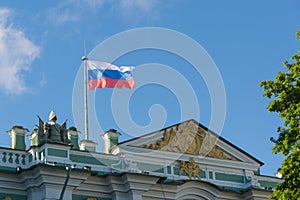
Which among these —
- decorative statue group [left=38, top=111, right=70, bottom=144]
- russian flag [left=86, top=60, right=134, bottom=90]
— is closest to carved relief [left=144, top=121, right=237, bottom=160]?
russian flag [left=86, top=60, right=134, bottom=90]

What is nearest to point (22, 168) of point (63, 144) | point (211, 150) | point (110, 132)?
point (63, 144)

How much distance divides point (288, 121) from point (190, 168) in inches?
378

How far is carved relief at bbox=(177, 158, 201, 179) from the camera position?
1537 inches

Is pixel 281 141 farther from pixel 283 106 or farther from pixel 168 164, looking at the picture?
pixel 168 164

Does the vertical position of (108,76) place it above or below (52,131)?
above

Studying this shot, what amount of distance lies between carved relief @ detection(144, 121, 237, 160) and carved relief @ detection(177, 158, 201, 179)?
1.97 feet

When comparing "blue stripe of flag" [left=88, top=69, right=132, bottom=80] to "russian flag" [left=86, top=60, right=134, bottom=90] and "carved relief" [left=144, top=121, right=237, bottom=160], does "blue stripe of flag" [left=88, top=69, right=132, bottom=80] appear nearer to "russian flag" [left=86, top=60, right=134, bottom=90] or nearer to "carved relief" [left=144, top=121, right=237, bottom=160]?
"russian flag" [left=86, top=60, right=134, bottom=90]

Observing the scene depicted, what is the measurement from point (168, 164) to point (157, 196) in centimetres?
194

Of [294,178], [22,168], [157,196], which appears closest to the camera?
[294,178]

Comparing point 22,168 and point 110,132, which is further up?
point 110,132

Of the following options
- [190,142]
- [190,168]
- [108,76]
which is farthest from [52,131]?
[190,142]

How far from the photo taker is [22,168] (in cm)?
3484

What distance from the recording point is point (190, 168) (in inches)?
1543

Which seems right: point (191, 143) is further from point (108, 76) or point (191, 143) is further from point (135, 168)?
point (108, 76)
